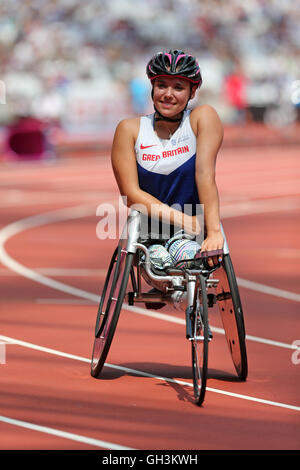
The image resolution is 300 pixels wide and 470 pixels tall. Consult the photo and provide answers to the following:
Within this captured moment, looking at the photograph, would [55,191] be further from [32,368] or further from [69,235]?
[32,368]

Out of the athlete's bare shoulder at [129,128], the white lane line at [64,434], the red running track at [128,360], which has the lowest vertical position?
the red running track at [128,360]

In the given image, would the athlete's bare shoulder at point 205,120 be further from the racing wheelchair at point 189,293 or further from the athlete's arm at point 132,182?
the racing wheelchair at point 189,293

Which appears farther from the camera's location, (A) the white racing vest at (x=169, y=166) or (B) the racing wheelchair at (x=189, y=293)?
(A) the white racing vest at (x=169, y=166)

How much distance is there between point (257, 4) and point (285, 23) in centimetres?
175

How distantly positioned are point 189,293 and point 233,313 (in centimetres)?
38

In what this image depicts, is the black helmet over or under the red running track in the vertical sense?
over

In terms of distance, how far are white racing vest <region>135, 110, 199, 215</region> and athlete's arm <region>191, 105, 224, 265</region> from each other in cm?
8

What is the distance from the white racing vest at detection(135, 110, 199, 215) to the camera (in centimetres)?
701

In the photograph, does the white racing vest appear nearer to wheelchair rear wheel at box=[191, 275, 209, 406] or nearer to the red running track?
wheelchair rear wheel at box=[191, 275, 209, 406]


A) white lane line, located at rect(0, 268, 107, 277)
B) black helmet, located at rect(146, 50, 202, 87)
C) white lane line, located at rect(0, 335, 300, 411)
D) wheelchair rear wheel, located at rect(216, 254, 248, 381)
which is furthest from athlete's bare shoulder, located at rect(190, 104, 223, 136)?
white lane line, located at rect(0, 268, 107, 277)

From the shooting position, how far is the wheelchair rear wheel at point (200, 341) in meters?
6.49

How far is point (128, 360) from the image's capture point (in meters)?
8.16

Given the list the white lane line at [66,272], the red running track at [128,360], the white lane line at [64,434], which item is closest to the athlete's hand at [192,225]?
the red running track at [128,360]
